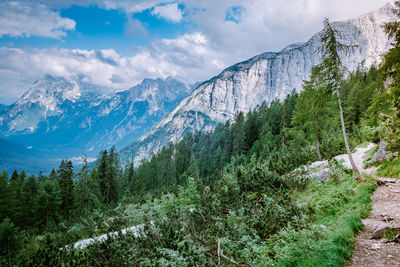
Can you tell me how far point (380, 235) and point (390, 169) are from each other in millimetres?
7701

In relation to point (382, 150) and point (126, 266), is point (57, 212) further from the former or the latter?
point (382, 150)

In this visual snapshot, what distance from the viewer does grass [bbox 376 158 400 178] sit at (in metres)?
10.8

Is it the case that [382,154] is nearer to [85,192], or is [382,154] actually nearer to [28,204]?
[85,192]

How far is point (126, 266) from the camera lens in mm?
5332

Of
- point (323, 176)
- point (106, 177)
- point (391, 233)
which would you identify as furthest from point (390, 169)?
point (106, 177)

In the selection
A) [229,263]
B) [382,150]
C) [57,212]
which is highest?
[382,150]

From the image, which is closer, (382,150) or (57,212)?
(382,150)

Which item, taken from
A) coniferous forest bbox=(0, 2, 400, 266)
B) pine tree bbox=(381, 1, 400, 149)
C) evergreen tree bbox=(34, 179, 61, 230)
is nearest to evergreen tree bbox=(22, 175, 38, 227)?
evergreen tree bbox=(34, 179, 61, 230)

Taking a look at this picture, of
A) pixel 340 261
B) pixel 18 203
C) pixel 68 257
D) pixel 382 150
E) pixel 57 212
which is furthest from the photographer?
pixel 57 212

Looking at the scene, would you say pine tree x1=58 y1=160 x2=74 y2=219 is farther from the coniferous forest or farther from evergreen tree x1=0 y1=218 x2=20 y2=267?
the coniferous forest

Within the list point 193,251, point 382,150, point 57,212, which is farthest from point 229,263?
point 57,212

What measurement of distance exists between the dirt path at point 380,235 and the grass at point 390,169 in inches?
78.9

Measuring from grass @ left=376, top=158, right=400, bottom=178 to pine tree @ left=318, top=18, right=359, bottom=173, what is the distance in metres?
1.68

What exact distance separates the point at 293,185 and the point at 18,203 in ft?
143
